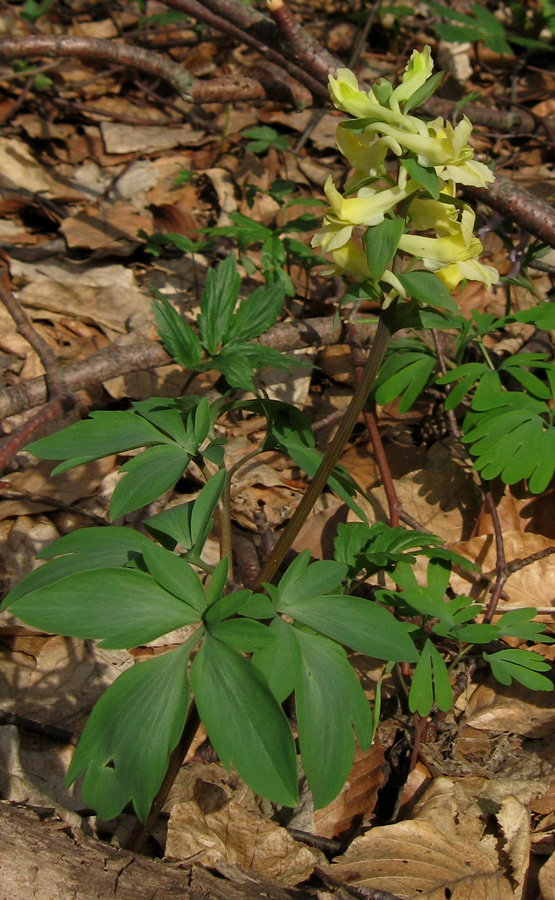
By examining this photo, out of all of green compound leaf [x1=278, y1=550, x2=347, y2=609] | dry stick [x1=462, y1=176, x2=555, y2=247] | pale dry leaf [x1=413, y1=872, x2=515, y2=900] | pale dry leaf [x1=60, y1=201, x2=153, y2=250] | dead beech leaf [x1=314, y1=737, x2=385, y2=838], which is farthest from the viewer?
pale dry leaf [x1=60, y1=201, x2=153, y2=250]

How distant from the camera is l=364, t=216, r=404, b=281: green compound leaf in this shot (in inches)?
47.4

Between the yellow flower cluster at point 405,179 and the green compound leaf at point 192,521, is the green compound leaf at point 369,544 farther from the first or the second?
the yellow flower cluster at point 405,179

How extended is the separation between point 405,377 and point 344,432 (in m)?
1.04

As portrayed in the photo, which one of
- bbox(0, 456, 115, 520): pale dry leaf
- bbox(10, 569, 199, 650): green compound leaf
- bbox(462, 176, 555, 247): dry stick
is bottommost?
bbox(0, 456, 115, 520): pale dry leaf

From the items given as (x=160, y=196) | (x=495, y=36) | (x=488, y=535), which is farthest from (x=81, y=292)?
(x=495, y=36)

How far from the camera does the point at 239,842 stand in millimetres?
1711

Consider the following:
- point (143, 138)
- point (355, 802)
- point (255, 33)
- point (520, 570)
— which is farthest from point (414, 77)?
point (143, 138)

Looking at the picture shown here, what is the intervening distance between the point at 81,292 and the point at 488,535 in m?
2.19

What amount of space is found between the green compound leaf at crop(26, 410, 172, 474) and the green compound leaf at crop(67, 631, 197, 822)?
490 millimetres

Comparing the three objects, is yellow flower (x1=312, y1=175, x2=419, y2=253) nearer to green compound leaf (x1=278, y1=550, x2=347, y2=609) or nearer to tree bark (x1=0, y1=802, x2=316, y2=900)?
green compound leaf (x1=278, y1=550, x2=347, y2=609)

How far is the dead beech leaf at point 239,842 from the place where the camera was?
165 cm

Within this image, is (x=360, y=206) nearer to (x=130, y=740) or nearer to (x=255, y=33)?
(x=130, y=740)

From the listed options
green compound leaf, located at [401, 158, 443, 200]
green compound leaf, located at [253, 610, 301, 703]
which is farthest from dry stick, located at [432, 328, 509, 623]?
green compound leaf, located at [401, 158, 443, 200]

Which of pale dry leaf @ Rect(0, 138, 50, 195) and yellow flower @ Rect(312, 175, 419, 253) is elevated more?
yellow flower @ Rect(312, 175, 419, 253)
